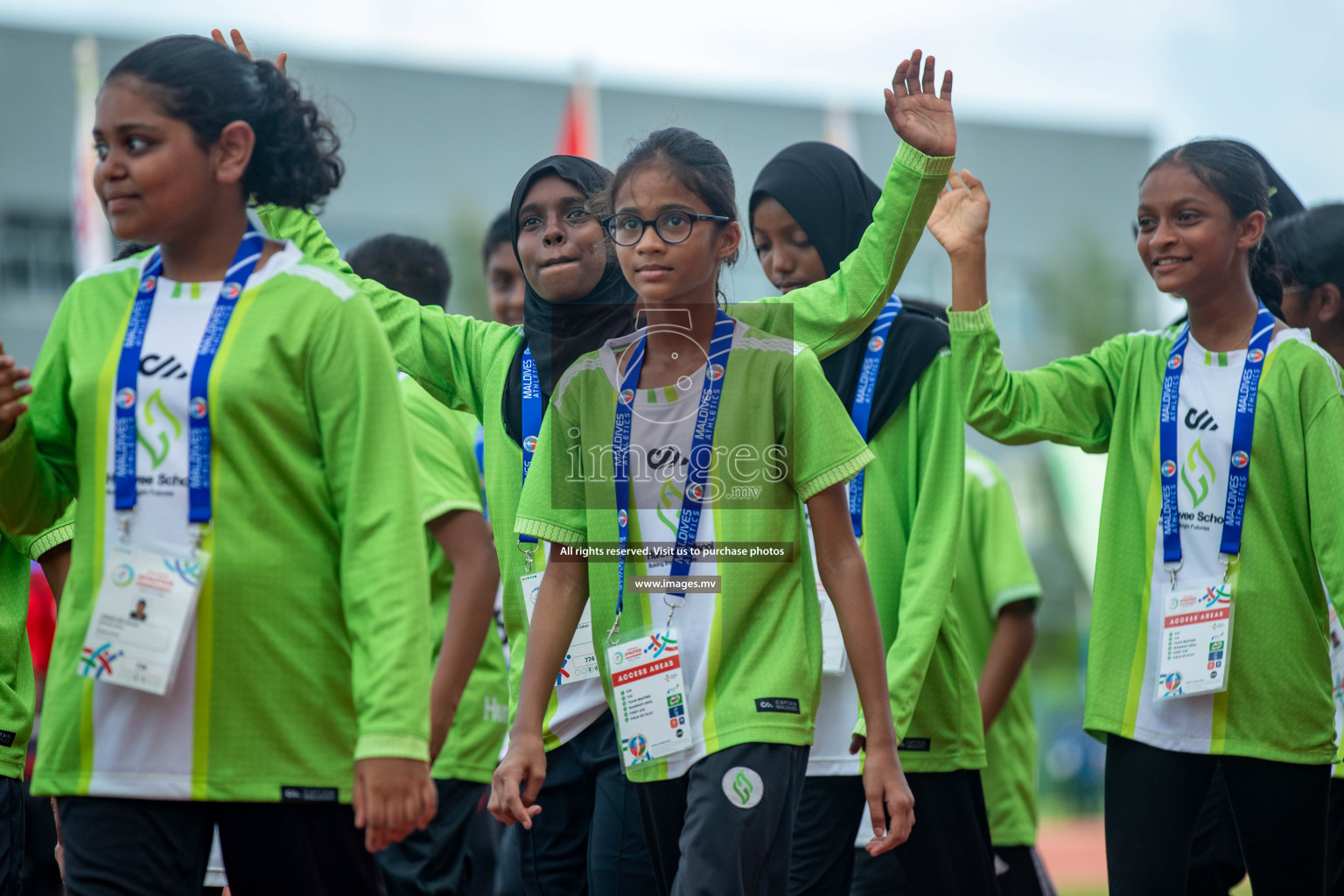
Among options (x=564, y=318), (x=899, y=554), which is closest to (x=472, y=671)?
(x=564, y=318)

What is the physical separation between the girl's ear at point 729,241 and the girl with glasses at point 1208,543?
2.68 ft

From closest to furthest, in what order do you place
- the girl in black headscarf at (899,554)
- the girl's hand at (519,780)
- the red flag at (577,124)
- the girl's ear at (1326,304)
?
1. the girl's hand at (519,780)
2. the girl in black headscarf at (899,554)
3. the girl's ear at (1326,304)
4. the red flag at (577,124)

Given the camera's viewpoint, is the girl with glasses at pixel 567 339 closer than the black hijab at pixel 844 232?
Yes

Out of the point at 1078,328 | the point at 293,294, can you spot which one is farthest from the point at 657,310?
the point at 1078,328

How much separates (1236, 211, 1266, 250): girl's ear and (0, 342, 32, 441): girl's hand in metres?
3.04

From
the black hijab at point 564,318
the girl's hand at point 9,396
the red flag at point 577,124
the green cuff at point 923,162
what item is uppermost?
the red flag at point 577,124

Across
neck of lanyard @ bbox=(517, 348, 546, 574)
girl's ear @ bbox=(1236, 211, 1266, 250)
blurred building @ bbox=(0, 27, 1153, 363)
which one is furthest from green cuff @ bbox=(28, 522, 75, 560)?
blurred building @ bbox=(0, 27, 1153, 363)

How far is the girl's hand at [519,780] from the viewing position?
10.5ft

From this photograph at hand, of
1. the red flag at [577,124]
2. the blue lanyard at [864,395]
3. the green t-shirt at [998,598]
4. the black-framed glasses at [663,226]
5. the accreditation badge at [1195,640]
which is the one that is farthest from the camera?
the red flag at [577,124]

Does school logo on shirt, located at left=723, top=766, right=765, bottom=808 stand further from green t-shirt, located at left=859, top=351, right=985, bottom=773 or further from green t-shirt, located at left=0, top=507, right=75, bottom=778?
green t-shirt, located at left=0, top=507, right=75, bottom=778

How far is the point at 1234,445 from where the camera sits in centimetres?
384

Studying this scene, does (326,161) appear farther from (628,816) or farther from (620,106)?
(620,106)

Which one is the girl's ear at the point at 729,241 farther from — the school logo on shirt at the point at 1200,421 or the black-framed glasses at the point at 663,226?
the school logo on shirt at the point at 1200,421

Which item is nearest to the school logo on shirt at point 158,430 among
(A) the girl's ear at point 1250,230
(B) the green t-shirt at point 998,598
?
(A) the girl's ear at point 1250,230
